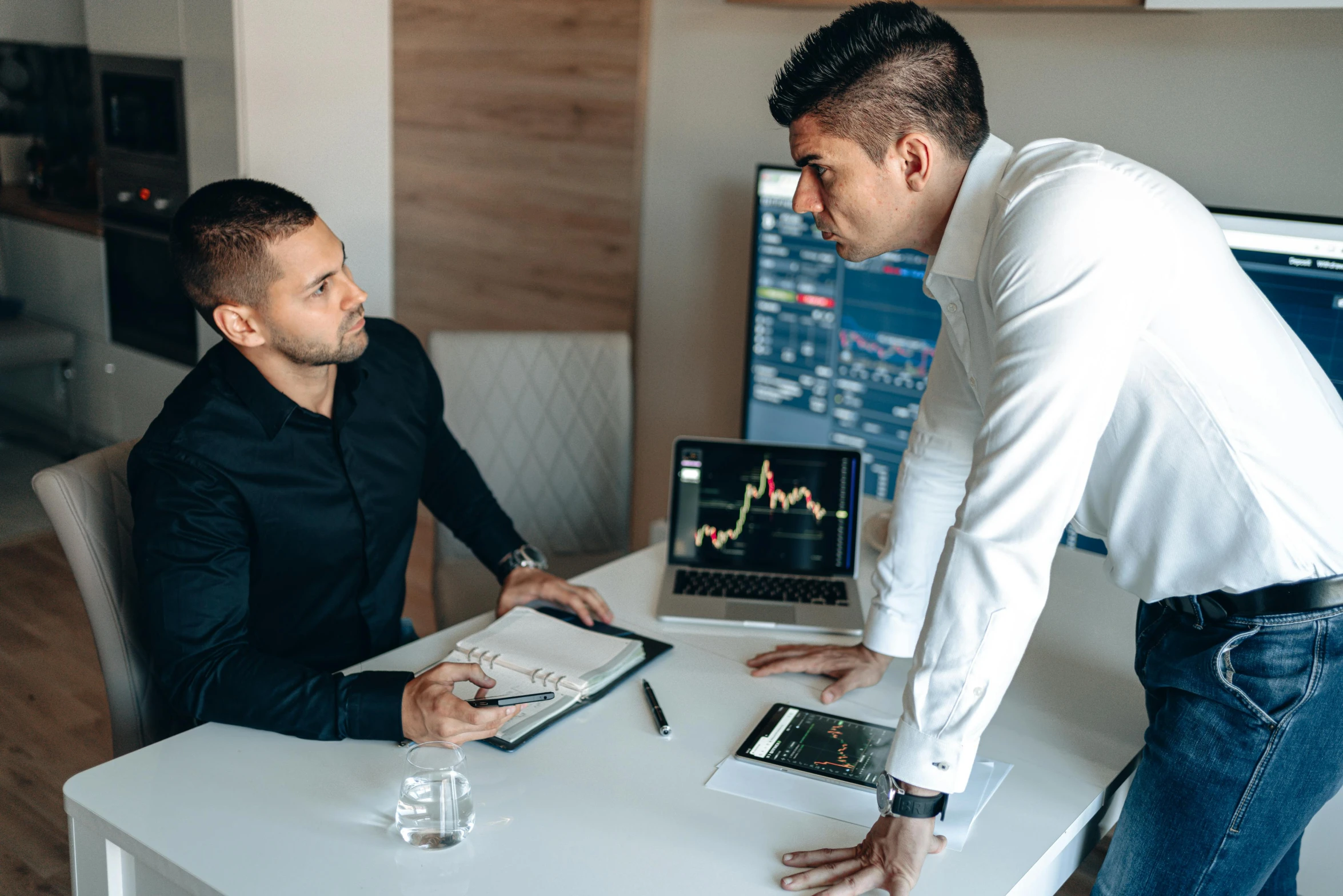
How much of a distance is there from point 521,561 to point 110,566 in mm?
691

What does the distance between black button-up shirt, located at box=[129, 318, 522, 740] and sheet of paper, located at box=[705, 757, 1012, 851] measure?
1.39ft

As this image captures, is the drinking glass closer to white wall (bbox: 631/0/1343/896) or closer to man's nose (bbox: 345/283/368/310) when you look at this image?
man's nose (bbox: 345/283/368/310)

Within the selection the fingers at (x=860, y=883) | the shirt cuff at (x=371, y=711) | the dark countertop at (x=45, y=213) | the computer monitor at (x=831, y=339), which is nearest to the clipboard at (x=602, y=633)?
the shirt cuff at (x=371, y=711)

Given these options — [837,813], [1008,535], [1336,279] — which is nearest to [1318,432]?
[1008,535]

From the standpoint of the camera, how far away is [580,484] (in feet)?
8.95

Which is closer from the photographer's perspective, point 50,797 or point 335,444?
point 335,444

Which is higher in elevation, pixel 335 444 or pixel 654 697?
pixel 335 444

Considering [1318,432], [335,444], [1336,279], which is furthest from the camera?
[1336,279]

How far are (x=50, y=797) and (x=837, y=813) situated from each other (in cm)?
Result: 198

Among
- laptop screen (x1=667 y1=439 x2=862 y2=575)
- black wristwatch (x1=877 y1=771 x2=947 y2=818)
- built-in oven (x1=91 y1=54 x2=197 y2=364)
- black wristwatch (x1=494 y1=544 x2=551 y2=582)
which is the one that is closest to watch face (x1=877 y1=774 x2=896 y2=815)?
black wristwatch (x1=877 y1=771 x2=947 y2=818)

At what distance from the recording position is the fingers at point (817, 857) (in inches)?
46.0

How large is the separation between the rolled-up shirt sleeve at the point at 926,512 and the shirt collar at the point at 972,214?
0.86 ft

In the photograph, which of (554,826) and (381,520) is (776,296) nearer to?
(381,520)

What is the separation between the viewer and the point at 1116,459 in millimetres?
1267
